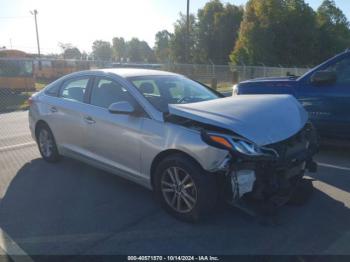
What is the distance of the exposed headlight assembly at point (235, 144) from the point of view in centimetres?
341

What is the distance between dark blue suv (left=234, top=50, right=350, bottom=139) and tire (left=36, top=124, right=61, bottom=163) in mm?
3997

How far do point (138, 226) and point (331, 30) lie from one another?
5052 cm

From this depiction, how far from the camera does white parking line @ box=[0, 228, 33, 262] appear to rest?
3.20m

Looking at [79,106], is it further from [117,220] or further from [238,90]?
[238,90]

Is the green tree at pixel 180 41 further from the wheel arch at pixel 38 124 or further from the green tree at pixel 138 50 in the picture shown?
the green tree at pixel 138 50

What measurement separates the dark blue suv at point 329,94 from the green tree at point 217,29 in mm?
46260

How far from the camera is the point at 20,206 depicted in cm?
426

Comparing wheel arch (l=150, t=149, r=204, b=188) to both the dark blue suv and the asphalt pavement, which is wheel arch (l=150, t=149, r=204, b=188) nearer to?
the asphalt pavement

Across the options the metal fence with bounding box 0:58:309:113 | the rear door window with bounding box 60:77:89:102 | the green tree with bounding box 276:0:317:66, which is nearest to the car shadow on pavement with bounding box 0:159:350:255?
the rear door window with bounding box 60:77:89:102

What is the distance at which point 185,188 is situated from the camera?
12.2 ft

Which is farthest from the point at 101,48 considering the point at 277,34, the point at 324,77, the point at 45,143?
the point at 324,77

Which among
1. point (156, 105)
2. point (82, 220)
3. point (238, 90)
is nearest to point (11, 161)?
point (82, 220)

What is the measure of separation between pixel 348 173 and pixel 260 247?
264cm

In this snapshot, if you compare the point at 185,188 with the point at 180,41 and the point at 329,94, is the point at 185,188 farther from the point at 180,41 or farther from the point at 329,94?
the point at 180,41
